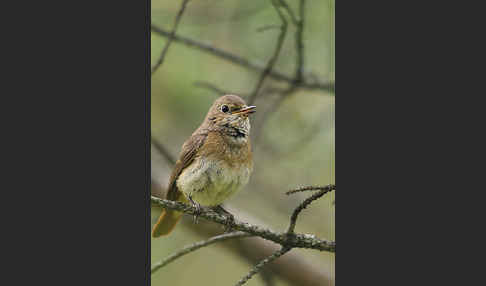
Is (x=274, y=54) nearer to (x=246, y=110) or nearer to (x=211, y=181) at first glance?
(x=246, y=110)

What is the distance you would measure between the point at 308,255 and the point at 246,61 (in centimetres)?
164

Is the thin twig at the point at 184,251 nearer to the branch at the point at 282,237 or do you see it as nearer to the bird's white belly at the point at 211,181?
the branch at the point at 282,237

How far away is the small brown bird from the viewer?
12.8 ft

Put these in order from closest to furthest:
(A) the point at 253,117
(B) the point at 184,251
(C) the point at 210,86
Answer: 1. (B) the point at 184,251
2. (C) the point at 210,86
3. (A) the point at 253,117

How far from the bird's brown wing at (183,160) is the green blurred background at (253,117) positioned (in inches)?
6.6

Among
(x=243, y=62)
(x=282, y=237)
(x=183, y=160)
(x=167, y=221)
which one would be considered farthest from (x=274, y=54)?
(x=282, y=237)

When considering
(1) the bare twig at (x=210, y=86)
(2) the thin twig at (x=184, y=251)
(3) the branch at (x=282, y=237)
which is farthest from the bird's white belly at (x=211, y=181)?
(3) the branch at (x=282, y=237)

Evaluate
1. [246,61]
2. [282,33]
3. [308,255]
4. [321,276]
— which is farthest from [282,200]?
[282,33]

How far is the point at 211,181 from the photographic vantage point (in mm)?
3928

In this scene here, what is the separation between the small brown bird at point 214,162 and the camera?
389cm

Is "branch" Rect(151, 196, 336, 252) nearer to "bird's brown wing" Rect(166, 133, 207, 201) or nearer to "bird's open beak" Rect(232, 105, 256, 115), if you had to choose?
"bird's brown wing" Rect(166, 133, 207, 201)

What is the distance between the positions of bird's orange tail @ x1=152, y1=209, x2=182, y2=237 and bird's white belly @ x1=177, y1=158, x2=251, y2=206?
185 mm

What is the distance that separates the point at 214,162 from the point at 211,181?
17 centimetres
